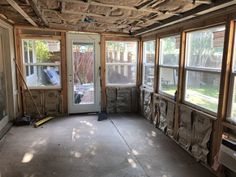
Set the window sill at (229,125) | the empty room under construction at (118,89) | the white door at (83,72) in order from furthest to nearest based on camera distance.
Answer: the white door at (83,72)
the empty room under construction at (118,89)
the window sill at (229,125)

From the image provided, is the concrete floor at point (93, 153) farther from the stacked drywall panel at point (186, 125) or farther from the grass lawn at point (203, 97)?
the grass lawn at point (203, 97)

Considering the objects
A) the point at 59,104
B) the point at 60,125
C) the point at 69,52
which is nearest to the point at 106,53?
the point at 69,52

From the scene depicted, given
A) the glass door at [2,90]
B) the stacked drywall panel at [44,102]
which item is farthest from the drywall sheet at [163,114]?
the glass door at [2,90]

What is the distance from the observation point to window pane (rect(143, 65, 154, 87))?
5.06m

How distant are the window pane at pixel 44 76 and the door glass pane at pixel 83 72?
50cm

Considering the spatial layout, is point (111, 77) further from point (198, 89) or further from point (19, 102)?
point (198, 89)

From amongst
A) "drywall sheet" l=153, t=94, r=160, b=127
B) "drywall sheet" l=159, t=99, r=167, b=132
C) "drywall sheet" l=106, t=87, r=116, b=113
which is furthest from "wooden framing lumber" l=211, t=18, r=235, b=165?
"drywall sheet" l=106, t=87, r=116, b=113

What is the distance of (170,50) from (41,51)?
10.6 feet

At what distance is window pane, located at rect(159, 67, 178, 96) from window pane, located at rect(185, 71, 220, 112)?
1.35 ft

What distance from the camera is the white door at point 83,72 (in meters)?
5.30

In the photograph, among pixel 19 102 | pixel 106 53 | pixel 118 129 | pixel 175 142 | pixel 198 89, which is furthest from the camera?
pixel 106 53

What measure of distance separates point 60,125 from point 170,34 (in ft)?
10.4

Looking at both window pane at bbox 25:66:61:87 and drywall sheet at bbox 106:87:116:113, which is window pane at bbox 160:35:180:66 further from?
window pane at bbox 25:66:61:87

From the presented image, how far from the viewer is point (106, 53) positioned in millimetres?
5523
